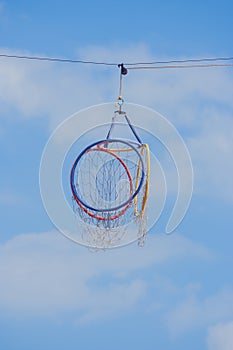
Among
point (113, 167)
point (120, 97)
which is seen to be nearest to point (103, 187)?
point (113, 167)

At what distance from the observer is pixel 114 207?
18.4 m

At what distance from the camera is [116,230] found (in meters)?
18.8

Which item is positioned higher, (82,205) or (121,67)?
(121,67)

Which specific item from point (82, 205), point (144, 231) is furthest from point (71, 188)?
point (144, 231)

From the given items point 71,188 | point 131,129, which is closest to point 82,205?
point 71,188

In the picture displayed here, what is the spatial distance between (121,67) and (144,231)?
286 cm

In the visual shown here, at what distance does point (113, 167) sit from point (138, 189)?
0.86 meters

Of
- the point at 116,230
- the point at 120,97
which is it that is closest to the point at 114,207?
the point at 116,230

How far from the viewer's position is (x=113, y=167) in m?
18.9

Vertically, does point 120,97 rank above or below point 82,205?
above

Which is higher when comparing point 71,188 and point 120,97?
point 120,97

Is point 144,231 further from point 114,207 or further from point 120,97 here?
point 120,97

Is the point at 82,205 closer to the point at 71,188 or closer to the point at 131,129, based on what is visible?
the point at 71,188

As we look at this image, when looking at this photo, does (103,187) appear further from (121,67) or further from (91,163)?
(121,67)
